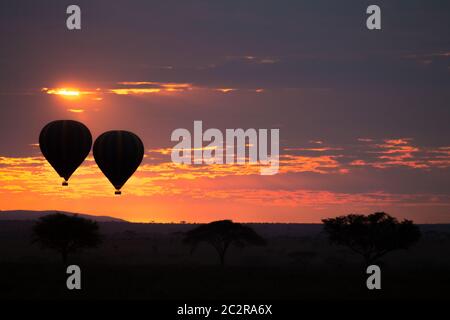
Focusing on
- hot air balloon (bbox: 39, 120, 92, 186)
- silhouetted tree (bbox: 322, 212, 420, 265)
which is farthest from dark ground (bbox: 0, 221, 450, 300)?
hot air balloon (bbox: 39, 120, 92, 186)

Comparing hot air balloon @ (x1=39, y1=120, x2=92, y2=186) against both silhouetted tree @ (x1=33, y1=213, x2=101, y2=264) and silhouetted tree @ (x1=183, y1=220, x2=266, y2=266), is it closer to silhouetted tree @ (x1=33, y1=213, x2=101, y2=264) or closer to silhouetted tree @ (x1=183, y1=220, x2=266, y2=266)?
silhouetted tree @ (x1=33, y1=213, x2=101, y2=264)

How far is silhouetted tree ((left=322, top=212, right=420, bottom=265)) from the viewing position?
3152 inches

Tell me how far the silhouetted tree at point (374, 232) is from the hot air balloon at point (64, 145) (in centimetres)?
2740

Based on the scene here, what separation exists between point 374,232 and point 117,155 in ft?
88.3

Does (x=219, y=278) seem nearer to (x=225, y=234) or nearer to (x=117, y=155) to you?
(x=117, y=155)

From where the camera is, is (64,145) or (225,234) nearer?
(64,145)

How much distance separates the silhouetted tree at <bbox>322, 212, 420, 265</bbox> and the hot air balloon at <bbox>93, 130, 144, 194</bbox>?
24.1m

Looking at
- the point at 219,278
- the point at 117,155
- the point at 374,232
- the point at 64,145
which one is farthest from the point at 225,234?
the point at 64,145

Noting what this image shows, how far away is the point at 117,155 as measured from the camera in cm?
6562

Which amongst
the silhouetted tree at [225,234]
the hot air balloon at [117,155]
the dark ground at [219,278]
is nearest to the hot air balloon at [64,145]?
the hot air balloon at [117,155]
